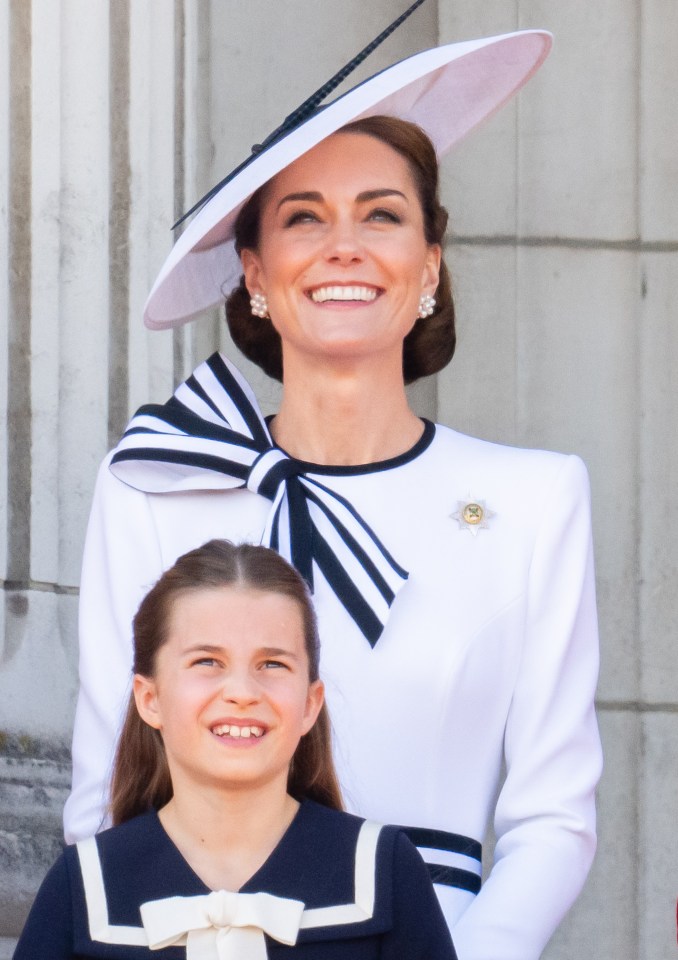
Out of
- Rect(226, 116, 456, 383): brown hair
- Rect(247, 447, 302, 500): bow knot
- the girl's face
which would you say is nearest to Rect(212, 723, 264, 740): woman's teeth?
the girl's face

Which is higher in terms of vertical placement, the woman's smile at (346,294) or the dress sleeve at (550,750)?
the woman's smile at (346,294)

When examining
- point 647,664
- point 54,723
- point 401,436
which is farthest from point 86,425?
point 647,664

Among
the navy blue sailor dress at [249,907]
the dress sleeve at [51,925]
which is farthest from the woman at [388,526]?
the dress sleeve at [51,925]

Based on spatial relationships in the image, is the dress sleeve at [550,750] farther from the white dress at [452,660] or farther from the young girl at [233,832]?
the young girl at [233,832]

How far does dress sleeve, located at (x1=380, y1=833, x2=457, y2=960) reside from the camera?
6.74 feet

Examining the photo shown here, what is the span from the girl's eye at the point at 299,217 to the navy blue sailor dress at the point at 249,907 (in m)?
0.98

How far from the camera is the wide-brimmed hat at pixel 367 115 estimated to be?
258cm

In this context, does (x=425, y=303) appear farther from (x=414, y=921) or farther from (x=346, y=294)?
(x=414, y=921)

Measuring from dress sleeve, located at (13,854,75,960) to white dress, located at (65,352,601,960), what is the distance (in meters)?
0.54

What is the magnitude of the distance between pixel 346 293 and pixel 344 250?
0.06 meters

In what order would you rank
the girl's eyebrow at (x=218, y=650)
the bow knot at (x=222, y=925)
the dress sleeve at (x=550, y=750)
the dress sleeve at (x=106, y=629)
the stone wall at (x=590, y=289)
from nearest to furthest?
the bow knot at (x=222, y=925)
the girl's eyebrow at (x=218, y=650)
the dress sleeve at (x=550, y=750)
the dress sleeve at (x=106, y=629)
the stone wall at (x=590, y=289)

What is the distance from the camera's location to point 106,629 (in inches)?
105

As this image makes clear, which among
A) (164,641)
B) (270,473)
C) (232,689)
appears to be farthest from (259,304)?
(232,689)

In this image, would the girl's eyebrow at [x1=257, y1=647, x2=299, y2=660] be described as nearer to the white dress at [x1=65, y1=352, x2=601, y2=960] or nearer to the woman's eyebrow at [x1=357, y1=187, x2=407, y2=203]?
the white dress at [x1=65, y1=352, x2=601, y2=960]
